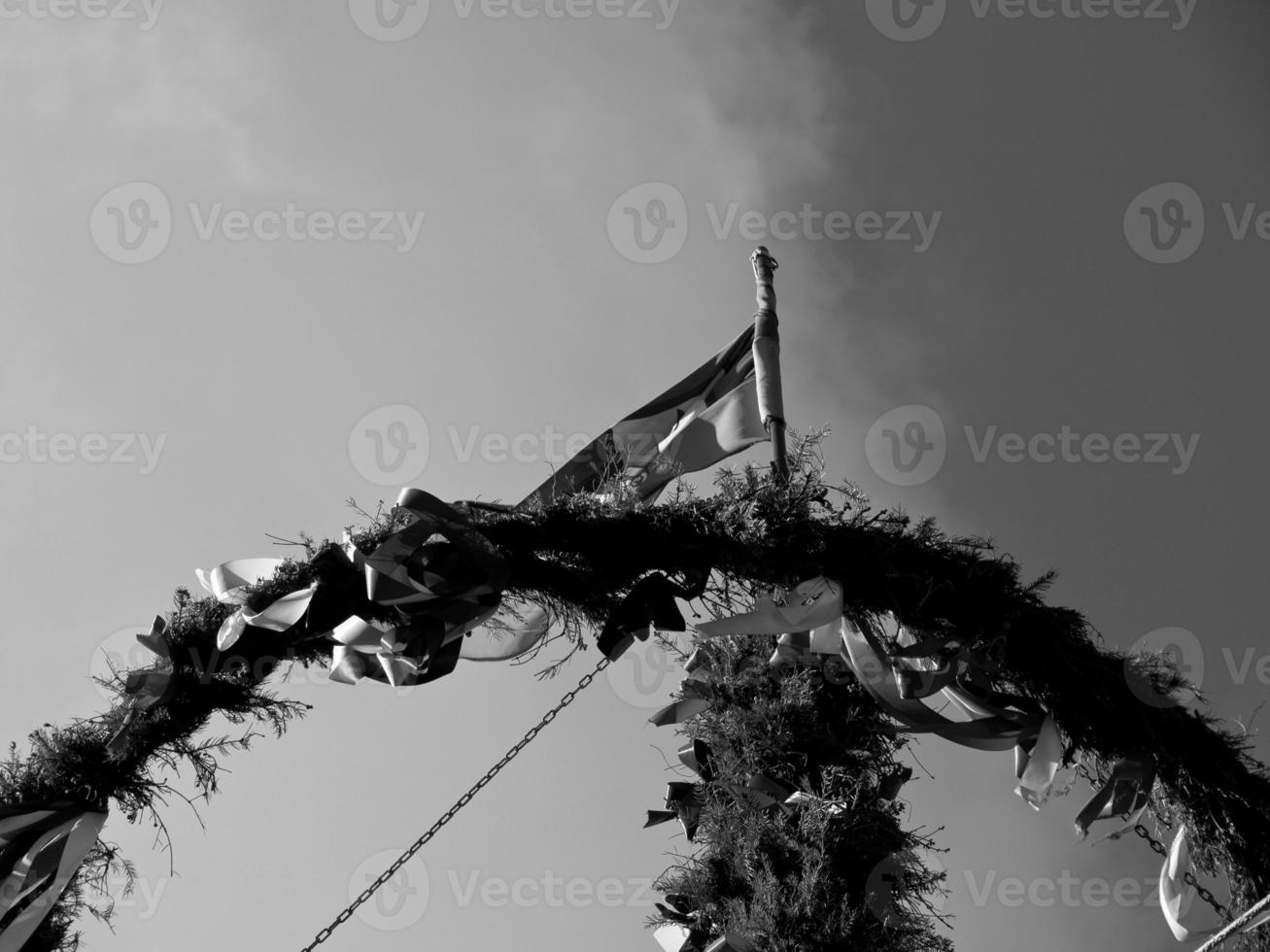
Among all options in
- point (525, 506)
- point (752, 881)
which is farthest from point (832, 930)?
point (525, 506)

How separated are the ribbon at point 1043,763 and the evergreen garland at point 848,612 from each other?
0.24 feet

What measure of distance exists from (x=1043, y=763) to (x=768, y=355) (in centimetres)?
214

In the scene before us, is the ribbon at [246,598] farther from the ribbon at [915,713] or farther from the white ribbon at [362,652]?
the ribbon at [915,713]

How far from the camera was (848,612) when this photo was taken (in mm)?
4031

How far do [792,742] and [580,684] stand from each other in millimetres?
887

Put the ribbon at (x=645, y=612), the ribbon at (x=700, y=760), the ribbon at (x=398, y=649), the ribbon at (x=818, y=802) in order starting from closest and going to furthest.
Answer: the ribbon at (x=398, y=649)
the ribbon at (x=645, y=612)
the ribbon at (x=818, y=802)
the ribbon at (x=700, y=760)

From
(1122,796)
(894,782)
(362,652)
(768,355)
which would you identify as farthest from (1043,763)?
(362,652)

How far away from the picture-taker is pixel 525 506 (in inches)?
156

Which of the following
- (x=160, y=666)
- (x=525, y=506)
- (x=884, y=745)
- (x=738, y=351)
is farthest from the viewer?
(x=738, y=351)

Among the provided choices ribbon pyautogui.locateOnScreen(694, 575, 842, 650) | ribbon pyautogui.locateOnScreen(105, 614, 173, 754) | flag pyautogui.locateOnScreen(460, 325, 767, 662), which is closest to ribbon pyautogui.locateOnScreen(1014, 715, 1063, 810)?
ribbon pyautogui.locateOnScreen(694, 575, 842, 650)

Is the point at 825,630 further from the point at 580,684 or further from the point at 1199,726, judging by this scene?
the point at 1199,726

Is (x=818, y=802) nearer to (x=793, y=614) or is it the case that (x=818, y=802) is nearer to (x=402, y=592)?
(x=793, y=614)

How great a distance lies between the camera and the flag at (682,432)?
193 inches

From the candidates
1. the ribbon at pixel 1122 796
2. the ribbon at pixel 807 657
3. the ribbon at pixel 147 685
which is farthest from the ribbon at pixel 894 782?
the ribbon at pixel 147 685
